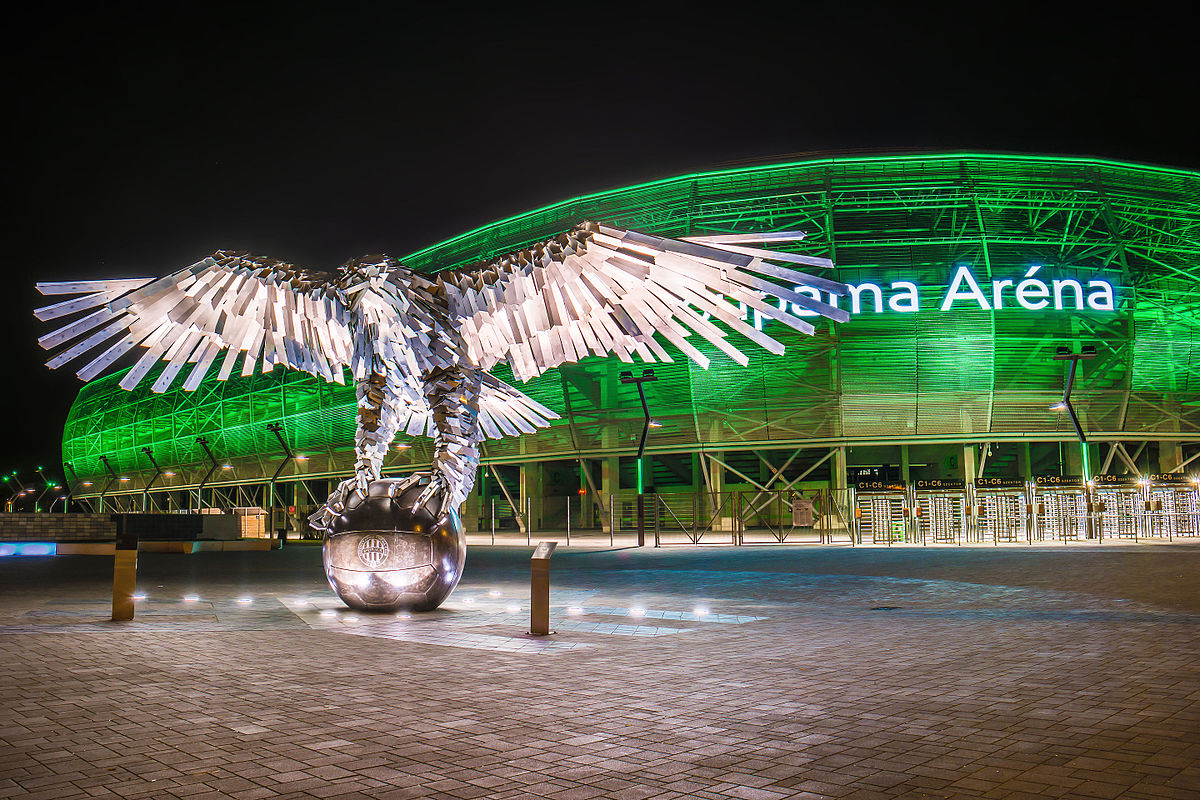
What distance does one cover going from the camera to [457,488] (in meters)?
9.78

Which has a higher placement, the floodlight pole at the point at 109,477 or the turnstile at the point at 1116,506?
the floodlight pole at the point at 109,477

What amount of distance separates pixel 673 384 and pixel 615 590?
21990 mm

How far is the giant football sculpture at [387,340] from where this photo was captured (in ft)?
28.7

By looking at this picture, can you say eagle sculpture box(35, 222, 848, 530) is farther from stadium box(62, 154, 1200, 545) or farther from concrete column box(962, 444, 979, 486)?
concrete column box(962, 444, 979, 486)

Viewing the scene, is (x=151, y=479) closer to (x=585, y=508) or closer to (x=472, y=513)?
(x=472, y=513)

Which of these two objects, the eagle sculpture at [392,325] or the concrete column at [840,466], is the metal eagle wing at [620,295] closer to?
the eagle sculpture at [392,325]

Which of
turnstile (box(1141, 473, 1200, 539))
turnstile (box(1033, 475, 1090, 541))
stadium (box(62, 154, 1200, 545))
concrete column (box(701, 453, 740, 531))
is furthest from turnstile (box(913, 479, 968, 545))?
concrete column (box(701, 453, 740, 531))

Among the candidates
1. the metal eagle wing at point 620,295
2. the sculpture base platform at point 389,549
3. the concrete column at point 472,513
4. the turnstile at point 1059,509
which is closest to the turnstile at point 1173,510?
the turnstile at point 1059,509

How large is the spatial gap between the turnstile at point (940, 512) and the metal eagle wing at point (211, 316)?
72.7 ft

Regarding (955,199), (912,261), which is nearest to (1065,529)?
(912,261)

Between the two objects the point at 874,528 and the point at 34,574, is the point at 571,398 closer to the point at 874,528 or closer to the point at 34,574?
the point at 874,528

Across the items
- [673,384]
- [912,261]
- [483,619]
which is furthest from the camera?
[673,384]

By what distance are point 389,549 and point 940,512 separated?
78.2ft

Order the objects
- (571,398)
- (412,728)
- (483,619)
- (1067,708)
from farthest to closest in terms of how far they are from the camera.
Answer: (571,398) → (483,619) → (1067,708) → (412,728)
